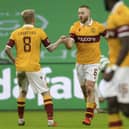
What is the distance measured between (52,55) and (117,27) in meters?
8.13

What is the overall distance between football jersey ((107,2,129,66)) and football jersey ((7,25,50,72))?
131 inches

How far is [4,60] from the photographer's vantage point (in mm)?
16359

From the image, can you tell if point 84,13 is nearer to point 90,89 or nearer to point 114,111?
point 90,89

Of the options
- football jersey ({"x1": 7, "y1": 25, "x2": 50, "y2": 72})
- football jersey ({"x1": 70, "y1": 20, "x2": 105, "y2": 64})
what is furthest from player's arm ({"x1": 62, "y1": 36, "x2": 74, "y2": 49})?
football jersey ({"x1": 70, "y1": 20, "x2": 105, "y2": 64})

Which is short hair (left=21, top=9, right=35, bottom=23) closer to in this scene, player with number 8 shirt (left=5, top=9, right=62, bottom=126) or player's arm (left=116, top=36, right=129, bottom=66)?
player with number 8 shirt (left=5, top=9, right=62, bottom=126)

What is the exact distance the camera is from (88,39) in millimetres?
12609

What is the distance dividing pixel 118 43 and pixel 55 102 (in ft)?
24.0

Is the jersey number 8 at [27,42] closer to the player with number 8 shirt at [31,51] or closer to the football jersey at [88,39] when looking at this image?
the player with number 8 shirt at [31,51]

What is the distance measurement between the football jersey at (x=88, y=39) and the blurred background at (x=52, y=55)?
3273 mm

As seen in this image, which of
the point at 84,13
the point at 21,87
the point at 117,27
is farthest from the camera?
the point at 84,13

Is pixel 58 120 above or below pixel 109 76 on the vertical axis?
below

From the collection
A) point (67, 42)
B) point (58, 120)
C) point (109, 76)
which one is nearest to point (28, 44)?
point (67, 42)

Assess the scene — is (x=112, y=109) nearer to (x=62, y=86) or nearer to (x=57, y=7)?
(x=62, y=86)

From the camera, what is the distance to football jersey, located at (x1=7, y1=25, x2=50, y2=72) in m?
12.0
